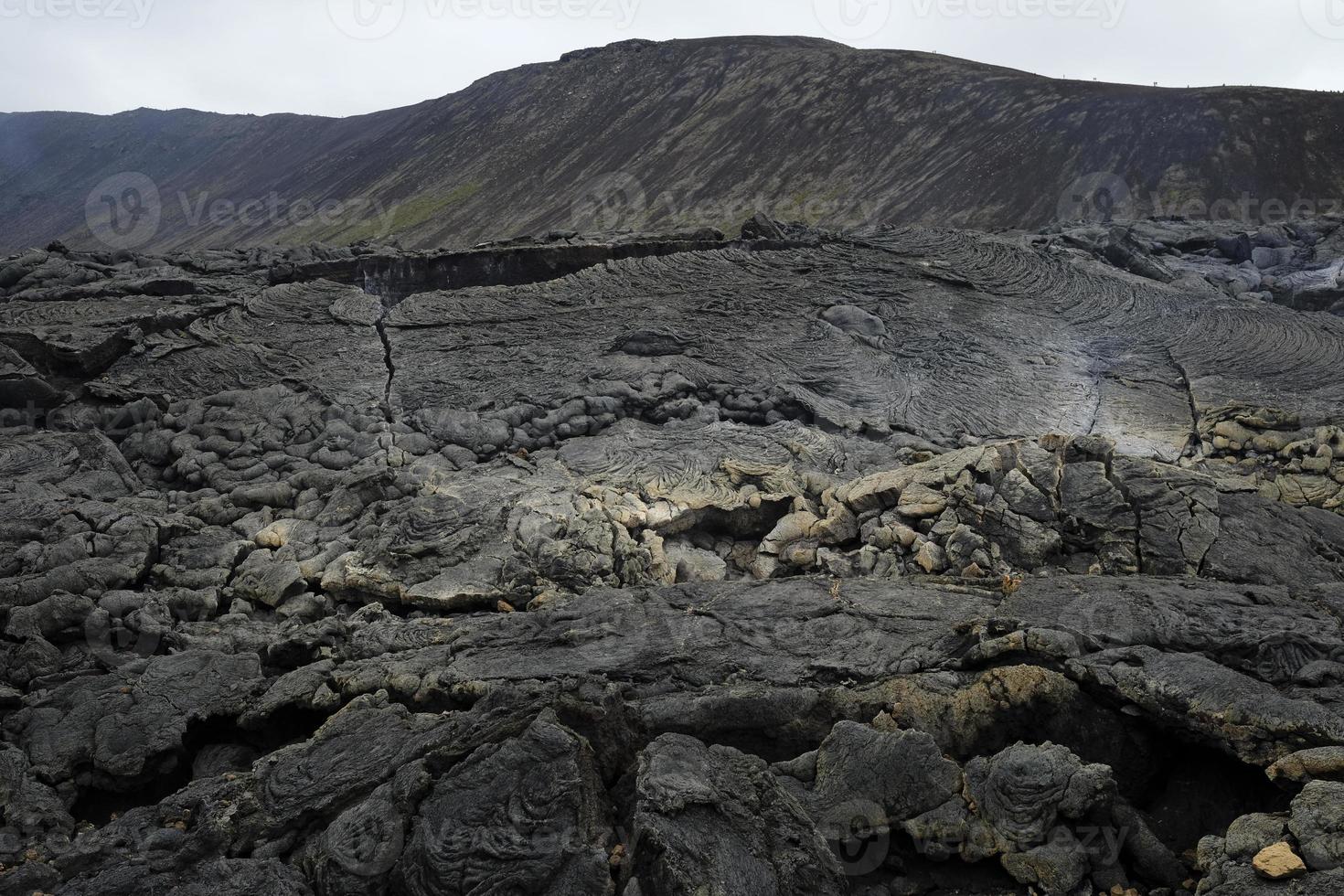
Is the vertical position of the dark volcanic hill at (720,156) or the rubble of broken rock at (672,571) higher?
the dark volcanic hill at (720,156)

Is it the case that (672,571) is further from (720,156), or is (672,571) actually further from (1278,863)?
(720,156)

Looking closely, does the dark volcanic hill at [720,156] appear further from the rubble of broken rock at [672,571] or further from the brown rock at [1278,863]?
the brown rock at [1278,863]

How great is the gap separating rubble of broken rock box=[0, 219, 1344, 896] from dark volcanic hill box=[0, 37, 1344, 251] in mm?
17187

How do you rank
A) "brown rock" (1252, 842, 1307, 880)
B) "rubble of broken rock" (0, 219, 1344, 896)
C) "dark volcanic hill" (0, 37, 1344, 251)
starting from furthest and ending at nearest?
"dark volcanic hill" (0, 37, 1344, 251)
"rubble of broken rock" (0, 219, 1344, 896)
"brown rock" (1252, 842, 1307, 880)

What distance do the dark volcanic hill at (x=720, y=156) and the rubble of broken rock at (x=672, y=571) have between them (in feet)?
56.4

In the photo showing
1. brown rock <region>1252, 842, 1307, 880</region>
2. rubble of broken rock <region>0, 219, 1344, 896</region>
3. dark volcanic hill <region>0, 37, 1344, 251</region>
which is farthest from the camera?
dark volcanic hill <region>0, 37, 1344, 251</region>

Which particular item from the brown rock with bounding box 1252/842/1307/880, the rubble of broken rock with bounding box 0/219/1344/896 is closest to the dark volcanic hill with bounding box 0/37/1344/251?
the rubble of broken rock with bounding box 0/219/1344/896

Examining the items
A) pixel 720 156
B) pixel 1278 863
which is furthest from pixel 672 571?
pixel 720 156

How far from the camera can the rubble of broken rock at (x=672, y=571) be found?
477 centimetres

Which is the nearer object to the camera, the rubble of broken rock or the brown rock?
the brown rock

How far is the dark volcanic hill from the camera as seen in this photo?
30.2 metres

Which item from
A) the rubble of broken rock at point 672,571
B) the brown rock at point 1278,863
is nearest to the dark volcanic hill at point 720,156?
the rubble of broken rock at point 672,571

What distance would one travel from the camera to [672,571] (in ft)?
27.7

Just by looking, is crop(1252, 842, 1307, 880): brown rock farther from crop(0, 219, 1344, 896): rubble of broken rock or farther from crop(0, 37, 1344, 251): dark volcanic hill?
crop(0, 37, 1344, 251): dark volcanic hill
